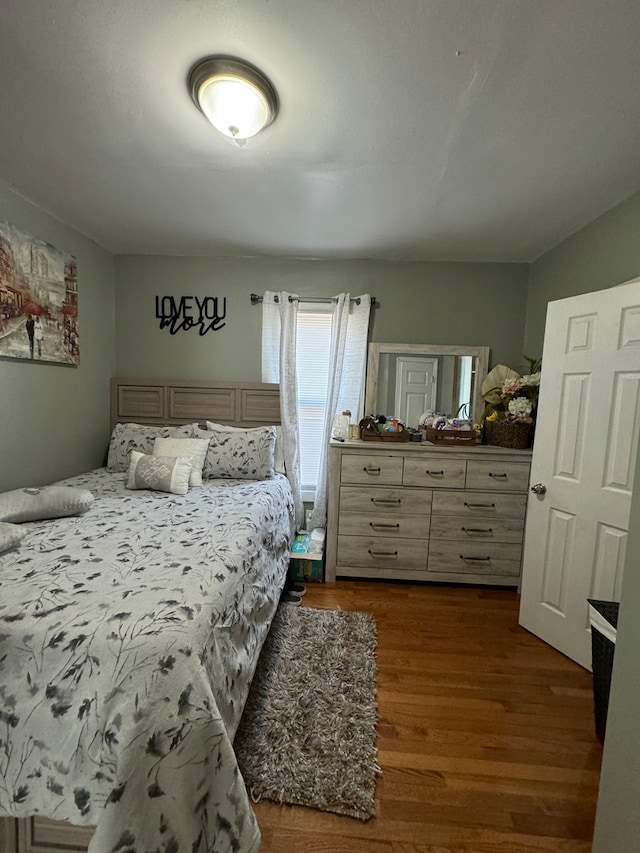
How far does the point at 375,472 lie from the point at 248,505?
3.22 feet

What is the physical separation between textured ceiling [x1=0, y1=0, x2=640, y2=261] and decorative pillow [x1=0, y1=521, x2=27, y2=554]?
163 centimetres

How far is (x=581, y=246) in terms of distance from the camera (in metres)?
2.27

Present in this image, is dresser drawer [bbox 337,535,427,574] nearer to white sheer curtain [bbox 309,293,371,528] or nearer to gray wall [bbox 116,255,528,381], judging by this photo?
white sheer curtain [bbox 309,293,371,528]

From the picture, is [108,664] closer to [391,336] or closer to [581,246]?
[391,336]

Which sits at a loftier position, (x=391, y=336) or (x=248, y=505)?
(x=391, y=336)

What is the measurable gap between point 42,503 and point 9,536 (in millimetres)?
364

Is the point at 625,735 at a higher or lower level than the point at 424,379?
lower

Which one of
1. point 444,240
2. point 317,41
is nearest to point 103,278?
point 317,41

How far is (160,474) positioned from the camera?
2223 mm

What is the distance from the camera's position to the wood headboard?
118 inches

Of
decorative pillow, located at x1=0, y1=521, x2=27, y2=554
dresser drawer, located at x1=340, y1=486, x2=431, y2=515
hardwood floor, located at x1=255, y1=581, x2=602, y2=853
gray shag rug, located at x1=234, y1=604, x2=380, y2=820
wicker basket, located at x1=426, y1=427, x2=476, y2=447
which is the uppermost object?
wicker basket, located at x1=426, y1=427, x2=476, y2=447

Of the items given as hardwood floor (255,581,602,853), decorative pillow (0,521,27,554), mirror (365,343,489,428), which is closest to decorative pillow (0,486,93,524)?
decorative pillow (0,521,27,554)

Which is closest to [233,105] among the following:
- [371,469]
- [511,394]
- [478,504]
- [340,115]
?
[340,115]

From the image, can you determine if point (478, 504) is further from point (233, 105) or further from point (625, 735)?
point (233, 105)
